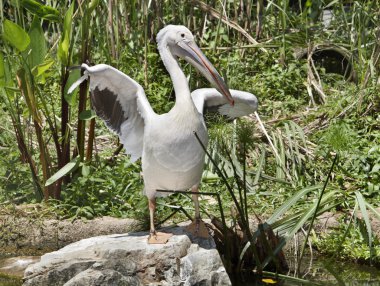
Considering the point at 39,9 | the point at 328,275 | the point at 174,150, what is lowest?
the point at 328,275

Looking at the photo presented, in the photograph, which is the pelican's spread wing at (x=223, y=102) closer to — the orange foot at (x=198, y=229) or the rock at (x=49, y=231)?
the orange foot at (x=198, y=229)

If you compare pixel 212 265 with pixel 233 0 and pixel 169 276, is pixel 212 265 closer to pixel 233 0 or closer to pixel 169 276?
pixel 169 276

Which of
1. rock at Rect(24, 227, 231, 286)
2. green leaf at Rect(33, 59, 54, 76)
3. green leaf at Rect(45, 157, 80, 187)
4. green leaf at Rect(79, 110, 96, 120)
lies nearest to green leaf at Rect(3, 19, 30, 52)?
green leaf at Rect(33, 59, 54, 76)

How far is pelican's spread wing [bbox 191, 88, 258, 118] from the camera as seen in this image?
575cm

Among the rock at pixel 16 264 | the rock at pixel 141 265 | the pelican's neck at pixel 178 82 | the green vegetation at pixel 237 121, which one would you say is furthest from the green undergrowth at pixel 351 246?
the rock at pixel 16 264

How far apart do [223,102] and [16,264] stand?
1.81 m

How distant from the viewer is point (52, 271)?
506cm

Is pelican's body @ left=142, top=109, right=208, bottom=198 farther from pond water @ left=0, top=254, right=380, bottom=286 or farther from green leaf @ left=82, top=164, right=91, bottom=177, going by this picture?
green leaf @ left=82, top=164, right=91, bottom=177

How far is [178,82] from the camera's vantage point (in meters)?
5.39

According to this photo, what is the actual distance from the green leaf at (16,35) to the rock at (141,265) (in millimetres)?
1663

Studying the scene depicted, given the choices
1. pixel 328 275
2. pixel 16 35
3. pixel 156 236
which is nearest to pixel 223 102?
pixel 156 236

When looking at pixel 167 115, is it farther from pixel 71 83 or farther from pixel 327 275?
pixel 327 275

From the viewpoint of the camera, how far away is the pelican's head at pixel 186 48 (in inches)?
215

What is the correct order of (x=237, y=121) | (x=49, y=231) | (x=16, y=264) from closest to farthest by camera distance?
(x=16, y=264), (x=49, y=231), (x=237, y=121)
